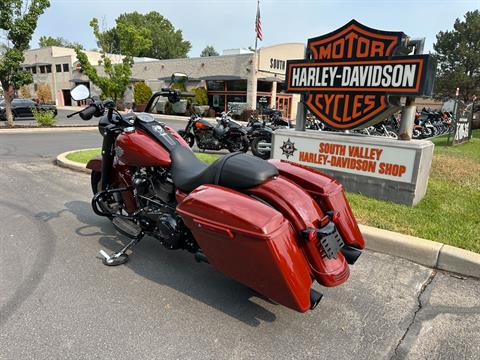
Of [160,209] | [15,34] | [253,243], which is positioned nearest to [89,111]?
[160,209]

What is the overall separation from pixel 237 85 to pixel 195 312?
88.3ft

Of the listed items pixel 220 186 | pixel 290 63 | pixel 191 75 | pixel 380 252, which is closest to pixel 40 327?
pixel 220 186

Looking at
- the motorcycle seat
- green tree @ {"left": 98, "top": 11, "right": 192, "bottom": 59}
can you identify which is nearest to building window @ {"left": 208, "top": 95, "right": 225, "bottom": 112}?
the motorcycle seat

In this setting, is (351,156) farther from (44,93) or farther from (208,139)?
(44,93)

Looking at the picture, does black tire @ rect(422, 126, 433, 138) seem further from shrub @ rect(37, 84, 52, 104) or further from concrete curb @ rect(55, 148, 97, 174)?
shrub @ rect(37, 84, 52, 104)

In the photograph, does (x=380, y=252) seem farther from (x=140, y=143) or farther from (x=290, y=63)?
(x=290, y=63)

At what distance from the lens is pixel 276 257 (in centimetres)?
206

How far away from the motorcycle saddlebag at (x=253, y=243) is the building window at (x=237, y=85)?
26.4m

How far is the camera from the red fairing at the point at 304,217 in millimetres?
2355

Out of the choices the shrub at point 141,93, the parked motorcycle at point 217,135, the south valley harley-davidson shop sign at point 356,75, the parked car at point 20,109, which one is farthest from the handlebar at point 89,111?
the shrub at point 141,93

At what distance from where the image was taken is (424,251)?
340cm

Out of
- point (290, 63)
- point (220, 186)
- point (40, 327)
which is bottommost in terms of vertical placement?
point (40, 327)

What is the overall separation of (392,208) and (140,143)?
3278 millimetres

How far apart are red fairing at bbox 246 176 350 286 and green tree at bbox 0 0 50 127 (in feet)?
51.0
